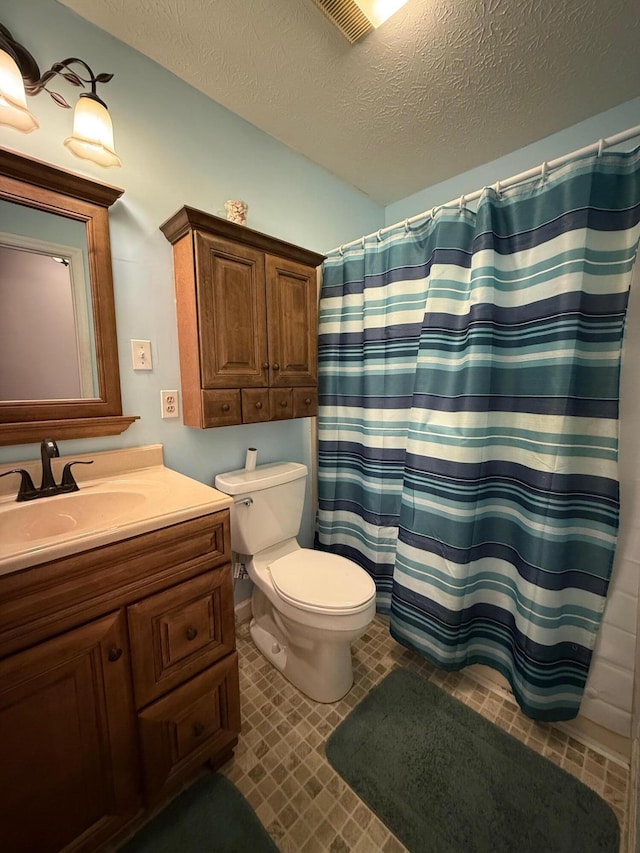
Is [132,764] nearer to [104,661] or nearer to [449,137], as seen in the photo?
[104,661]

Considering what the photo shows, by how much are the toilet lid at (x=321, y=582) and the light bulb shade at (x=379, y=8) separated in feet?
6.30

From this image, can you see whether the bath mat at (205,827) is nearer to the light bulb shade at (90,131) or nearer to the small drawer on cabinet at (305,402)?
the small drawer on cabinet at (305,402)

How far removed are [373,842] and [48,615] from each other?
42.3 inches

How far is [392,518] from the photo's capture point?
1630 millimetres

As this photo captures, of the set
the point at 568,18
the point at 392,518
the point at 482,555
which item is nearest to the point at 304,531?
the point at 392,518

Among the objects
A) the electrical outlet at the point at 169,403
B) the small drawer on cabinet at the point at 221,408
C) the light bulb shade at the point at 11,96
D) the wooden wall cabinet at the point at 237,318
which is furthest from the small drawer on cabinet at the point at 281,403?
the light bulb shade at the point at 11,96

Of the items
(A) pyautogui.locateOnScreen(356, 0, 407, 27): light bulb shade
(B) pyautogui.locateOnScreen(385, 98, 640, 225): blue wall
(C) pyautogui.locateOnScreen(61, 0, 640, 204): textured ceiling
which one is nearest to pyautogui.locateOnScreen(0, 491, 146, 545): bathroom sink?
(C) pyautogui.locateOnScreen(61, 0, 640, 204): textured ceiling

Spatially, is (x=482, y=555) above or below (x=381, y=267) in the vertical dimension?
below

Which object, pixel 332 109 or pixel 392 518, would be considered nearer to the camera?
pixel 332 109

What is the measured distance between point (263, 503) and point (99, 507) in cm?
62

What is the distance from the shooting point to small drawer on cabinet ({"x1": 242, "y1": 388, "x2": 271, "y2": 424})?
1378mm

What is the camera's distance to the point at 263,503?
1.47 meters

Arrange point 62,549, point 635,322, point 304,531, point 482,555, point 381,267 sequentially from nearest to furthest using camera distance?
point 62,549 → point 635,322 → point 482,555 → point 381,267 → point 304,531

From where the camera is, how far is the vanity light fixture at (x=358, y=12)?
991mm
